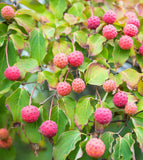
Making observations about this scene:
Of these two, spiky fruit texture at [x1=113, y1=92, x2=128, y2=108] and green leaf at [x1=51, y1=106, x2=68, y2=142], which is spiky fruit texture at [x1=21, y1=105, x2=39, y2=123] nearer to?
green leaf at [x1=51, y1=106, x2=68, y2=142]

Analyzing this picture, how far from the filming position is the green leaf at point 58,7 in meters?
1.09

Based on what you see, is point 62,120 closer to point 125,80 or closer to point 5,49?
point 125,80

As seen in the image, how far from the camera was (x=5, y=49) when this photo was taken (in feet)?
3.19

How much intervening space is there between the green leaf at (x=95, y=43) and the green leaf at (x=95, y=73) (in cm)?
7

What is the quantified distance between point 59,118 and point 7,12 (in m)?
0.47

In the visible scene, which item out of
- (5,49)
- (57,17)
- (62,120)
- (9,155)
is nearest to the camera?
(62,120)

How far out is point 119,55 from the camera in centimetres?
91

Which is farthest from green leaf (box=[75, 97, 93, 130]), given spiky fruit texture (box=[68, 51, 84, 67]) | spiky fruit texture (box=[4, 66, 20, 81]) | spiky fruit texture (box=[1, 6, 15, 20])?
spiky fruit texture (box=[1, 6, 15, 20])

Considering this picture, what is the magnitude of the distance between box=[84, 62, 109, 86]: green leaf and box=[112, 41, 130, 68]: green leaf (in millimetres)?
72

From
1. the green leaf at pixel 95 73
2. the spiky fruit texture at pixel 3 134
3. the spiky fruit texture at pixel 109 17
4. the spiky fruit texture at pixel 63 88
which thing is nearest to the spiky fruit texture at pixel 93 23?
the spiky fruit texture at pixel 109 17

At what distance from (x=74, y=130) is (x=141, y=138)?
228 mm

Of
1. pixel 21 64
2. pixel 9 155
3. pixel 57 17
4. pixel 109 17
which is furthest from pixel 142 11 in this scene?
pixel 9 155

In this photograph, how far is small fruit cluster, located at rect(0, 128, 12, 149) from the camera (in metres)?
1.18

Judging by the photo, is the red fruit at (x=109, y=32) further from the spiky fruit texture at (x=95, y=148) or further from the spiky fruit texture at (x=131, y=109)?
the spiky fruit texture at (x=95, y=148)
